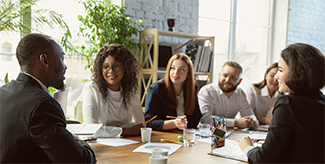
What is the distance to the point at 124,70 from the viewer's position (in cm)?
236

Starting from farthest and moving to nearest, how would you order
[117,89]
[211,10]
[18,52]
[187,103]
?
[211,10], [187,103], [117,89], [18,52]

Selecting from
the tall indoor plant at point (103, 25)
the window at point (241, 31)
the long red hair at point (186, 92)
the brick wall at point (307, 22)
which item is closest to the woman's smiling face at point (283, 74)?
the long red hair at point (186, 92)

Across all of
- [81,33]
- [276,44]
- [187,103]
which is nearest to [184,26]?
[81,33]

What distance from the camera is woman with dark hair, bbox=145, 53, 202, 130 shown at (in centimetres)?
247

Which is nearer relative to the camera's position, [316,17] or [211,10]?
[211,10]

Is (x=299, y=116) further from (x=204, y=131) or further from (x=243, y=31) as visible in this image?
(x=243, y=31)

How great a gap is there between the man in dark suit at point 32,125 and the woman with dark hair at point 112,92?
1024 millimetres

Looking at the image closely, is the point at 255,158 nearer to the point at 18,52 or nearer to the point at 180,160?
the point at 180,160

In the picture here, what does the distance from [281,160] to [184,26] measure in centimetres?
305

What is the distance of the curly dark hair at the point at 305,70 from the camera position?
4.25ft

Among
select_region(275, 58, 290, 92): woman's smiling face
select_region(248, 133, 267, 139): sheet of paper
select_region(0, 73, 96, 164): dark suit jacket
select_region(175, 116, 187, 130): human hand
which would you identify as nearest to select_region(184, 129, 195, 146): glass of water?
select_region(175, 116, 187, 130): human hand

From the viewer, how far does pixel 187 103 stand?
2537mm

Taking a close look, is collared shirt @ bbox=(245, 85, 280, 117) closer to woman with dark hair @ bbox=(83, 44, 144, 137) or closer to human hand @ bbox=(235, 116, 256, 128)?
human hand @ bbox=(235, 116, 256, 128)

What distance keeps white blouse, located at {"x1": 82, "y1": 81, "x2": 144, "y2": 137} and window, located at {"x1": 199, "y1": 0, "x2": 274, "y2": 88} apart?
251cm
